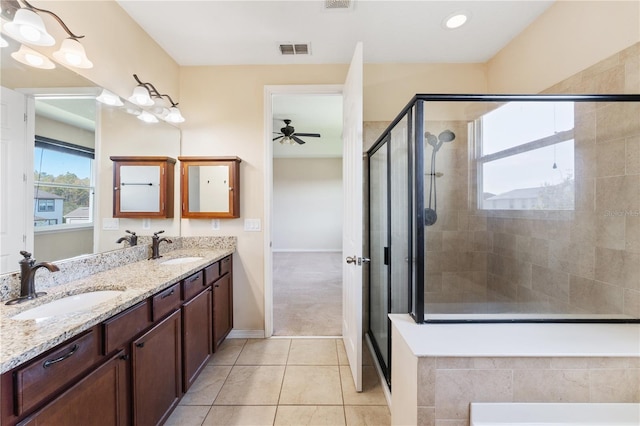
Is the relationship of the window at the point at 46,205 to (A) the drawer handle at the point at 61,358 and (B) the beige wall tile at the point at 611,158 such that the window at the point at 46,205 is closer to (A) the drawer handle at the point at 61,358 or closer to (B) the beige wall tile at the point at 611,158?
(A) the drawer handle at the point at 61,358

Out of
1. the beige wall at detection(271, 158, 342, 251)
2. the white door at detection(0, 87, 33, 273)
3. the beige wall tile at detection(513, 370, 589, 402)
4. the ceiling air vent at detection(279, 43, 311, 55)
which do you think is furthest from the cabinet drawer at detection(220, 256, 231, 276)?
the beige wall at detection(271, 158, 342, 251)

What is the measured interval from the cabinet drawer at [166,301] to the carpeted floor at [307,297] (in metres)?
1.33

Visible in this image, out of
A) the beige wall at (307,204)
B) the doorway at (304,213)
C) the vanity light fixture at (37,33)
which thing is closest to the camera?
the vanity light fixture at (37,33)

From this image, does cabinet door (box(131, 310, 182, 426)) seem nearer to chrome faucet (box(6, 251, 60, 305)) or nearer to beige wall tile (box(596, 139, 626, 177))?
chrome faucet (box(6, 251, 60, 305))

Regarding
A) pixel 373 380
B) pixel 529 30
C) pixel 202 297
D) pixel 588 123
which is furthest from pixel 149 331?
pixel 529 30

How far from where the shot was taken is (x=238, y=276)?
2.56 meters

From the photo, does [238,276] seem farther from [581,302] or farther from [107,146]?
[581,302]

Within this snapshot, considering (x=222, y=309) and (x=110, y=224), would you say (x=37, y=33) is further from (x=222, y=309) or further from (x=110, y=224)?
(x=222, y=309)

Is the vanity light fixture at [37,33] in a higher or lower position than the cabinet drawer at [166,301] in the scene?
higher

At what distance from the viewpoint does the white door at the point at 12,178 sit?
1.17m

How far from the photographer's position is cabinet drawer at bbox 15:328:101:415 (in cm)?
77

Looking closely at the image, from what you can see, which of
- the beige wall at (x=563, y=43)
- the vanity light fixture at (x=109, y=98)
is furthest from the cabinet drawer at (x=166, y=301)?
the beige wall at (x=563, y=43)

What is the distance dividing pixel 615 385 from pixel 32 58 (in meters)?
3.03

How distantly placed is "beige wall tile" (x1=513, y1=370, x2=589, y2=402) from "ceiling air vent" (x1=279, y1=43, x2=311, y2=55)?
261 centimetres
